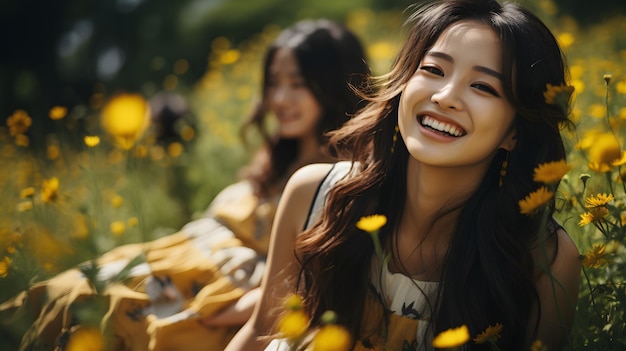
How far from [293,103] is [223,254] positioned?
2.47 ft

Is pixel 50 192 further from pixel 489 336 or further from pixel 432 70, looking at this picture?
pixel 489 336

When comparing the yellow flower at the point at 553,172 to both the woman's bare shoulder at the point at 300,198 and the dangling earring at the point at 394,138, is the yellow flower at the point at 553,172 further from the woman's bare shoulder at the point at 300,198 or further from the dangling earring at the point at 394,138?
the woman's bare shoulder at the point at 300,198

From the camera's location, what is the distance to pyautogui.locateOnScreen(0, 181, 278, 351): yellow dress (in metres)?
2.00

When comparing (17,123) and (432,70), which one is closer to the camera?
(432,70)

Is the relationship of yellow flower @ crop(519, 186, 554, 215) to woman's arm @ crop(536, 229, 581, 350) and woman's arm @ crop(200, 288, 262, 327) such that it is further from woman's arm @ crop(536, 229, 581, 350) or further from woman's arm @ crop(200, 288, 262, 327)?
woman's arm @ crop(200, 288, 262, 327)

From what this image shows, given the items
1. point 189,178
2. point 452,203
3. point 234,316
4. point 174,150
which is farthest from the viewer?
point 174,150

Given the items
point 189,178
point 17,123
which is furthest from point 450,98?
point 189,178

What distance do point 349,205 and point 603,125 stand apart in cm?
Result: 117

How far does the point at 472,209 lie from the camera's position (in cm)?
165

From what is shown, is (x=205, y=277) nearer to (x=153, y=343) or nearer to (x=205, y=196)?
(x=153, y=343)

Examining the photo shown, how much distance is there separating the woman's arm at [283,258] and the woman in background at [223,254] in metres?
0.30

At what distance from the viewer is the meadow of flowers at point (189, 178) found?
1.47m

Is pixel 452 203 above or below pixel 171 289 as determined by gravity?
above

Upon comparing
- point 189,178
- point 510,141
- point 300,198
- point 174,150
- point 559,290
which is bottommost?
point 189,178
